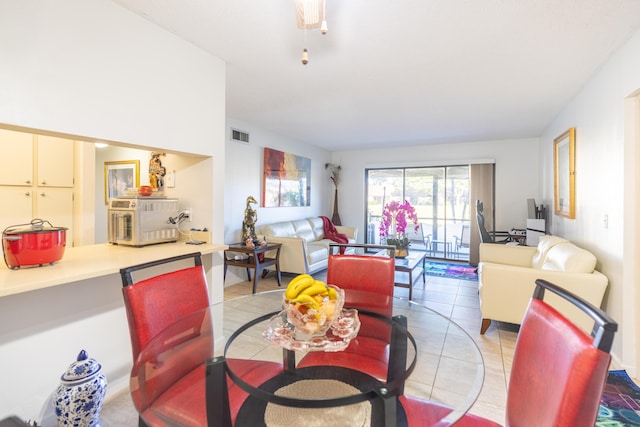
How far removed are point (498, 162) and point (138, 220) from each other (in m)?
6.11

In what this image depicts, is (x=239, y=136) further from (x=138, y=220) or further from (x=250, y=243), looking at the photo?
(x=138, y=220)

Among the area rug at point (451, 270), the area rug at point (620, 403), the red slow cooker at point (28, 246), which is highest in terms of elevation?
the red slow cooker at point (28, 246)

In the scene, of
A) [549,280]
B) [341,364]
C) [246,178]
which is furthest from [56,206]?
[549,280]

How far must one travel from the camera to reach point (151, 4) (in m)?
1.80

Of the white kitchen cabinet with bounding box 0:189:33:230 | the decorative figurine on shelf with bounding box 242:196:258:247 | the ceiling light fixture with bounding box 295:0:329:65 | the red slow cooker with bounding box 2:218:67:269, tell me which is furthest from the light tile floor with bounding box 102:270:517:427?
the ceiling light fixture with bounding box 295:0:329:65

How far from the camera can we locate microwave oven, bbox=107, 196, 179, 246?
218 cm

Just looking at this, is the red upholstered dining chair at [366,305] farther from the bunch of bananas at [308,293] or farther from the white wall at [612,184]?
the white wall at [612,184]

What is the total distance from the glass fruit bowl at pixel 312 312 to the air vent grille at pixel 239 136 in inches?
142

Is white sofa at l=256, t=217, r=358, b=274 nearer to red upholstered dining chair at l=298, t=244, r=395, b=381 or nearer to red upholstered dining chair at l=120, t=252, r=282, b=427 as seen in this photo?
red upholstered dining chair at l=298, t=244, r=395, b=381

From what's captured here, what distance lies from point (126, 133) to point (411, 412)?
2.10 m

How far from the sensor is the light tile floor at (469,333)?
175cm

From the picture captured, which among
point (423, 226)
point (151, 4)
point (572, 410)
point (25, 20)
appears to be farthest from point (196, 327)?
point (423, 226)

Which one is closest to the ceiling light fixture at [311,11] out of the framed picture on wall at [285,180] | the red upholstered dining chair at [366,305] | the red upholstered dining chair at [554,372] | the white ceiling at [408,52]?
the white ceiling at [408,52]

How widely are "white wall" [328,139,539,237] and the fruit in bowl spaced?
537 centimetres
